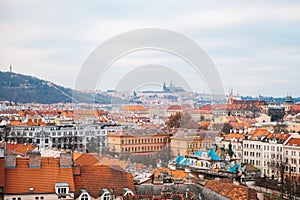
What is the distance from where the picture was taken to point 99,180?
584 inches

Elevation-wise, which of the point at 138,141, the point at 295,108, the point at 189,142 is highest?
the point at 295,108

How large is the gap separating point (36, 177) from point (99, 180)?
1770 mm

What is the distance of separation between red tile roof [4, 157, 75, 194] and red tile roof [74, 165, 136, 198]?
39 cm

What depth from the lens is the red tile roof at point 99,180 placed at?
1459 centimetres

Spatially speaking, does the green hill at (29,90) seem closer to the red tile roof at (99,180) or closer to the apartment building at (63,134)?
the apartment building at (63,134)

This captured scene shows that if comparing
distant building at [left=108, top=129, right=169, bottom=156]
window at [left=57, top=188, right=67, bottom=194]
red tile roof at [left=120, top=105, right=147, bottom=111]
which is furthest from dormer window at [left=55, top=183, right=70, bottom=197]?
red tile roof at [left=120, top=105, right=147, bottom=111]

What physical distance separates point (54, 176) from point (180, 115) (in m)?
49.1

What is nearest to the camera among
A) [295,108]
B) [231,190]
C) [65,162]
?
[65,162]

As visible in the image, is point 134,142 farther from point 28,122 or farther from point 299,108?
point 299,108

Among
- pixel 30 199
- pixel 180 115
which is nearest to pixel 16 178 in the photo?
pixel 30 199

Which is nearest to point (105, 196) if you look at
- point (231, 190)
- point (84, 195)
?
point (84, 195)

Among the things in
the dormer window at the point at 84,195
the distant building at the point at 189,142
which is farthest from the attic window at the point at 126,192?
the distant building at the point at 189,142

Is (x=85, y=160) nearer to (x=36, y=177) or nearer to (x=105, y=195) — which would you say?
(x=36, y=177)

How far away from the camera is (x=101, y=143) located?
46656 millimetres
